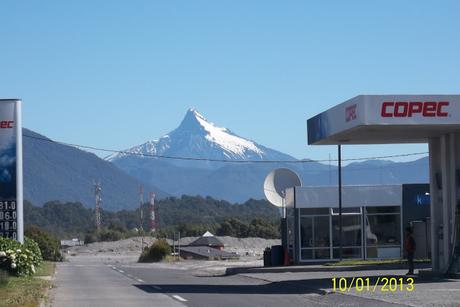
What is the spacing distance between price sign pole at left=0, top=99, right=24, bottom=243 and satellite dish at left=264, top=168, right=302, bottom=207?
1863cm

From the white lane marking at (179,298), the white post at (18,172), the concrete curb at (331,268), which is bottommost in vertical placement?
the white lane marking at (179,298)

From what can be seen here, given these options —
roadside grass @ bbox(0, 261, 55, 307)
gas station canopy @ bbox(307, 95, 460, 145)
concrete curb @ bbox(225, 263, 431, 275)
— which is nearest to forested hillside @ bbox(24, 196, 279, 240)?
concrete curb @ bbox(225, 263, 431, 275)

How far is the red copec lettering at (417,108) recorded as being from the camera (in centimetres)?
2755

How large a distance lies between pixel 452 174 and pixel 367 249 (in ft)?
59.5

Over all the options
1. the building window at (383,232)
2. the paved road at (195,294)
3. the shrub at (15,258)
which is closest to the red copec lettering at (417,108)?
the paved road at (195,294)

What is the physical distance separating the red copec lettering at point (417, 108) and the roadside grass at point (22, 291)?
10950 mm

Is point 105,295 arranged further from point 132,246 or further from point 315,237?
point 132,246

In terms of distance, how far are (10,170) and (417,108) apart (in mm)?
14844

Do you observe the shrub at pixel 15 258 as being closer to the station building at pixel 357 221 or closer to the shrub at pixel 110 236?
the station building at pixel 357 221

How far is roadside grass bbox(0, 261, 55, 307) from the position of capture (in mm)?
21672

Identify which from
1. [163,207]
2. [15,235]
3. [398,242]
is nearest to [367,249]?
[398,242]

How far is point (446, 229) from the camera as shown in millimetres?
30234

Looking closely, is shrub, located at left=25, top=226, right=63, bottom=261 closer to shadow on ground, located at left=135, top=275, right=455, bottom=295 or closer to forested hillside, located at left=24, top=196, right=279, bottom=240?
shadow on ground, located at left=135, top=275, right=455, bottom=295

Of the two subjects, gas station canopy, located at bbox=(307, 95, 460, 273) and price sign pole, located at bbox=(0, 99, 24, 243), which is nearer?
gas station canopy, located at bbox=(307, 95, 460, 273)
